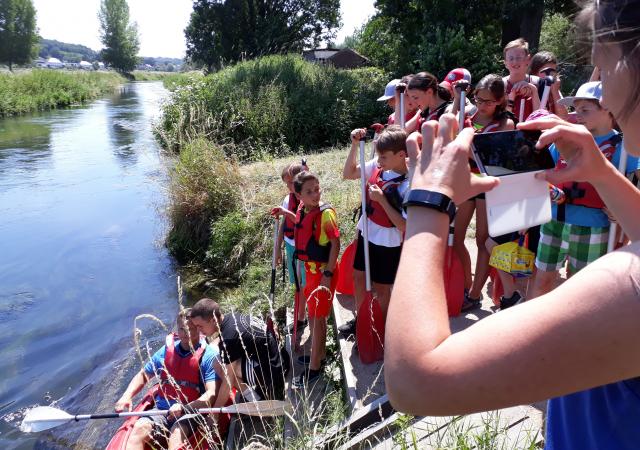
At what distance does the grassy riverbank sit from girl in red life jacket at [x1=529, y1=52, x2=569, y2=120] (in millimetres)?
27697

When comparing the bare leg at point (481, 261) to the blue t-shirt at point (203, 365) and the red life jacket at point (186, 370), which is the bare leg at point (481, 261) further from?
the red life jacket at point (186, 370)

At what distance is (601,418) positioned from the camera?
0.74 meters

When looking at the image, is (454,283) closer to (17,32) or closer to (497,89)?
(497,89)

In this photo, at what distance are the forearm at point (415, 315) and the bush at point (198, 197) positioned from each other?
690 cm

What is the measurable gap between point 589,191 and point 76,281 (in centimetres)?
775

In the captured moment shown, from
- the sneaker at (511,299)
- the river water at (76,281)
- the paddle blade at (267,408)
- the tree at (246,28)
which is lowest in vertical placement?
the river water at (76,281)

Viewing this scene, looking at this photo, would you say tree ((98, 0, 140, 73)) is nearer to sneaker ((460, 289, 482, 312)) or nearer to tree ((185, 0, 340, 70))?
tree ((185, 0, 340, 70))

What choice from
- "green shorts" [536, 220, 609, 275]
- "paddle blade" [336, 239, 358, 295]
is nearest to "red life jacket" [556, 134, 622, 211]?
"green shorts" [536, 220, 609, 275]

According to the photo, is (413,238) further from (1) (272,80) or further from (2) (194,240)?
(1) (272,80)

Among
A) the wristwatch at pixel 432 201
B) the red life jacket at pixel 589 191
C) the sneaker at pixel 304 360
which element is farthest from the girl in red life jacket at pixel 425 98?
the wristwatch at pixel 432 201

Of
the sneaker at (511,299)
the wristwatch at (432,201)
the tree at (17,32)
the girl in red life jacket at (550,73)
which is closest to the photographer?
the wristwatch at (432,201)

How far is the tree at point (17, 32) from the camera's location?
1934 inches

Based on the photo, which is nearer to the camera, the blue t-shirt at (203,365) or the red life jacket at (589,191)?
the red life jacket at (589,191)

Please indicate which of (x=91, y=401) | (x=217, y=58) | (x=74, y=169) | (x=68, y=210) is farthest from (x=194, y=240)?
(x=217, y=58)
